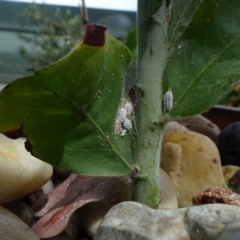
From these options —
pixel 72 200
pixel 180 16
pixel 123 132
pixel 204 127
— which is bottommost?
pixel 204 127

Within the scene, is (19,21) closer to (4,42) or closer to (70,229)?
(4,42)

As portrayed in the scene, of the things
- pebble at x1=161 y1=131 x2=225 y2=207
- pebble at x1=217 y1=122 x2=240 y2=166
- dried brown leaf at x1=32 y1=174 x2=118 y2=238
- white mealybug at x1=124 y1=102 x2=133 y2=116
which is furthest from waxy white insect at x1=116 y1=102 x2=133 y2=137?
pebble at x1=217 y1=122 x2=240 y2=166

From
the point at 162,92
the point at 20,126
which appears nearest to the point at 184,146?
the point at 162,92

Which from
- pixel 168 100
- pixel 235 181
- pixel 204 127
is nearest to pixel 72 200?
pixel 168 100

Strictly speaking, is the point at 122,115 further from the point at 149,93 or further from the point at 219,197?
the point at 219,197

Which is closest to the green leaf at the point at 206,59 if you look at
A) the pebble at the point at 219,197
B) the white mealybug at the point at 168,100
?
the white mealybug at the point at 168,100
